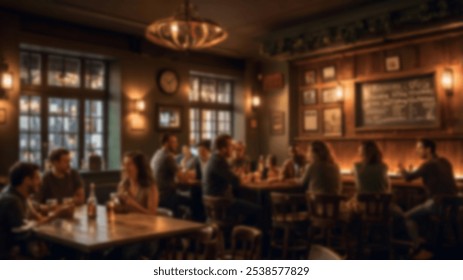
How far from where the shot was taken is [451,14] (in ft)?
17.1

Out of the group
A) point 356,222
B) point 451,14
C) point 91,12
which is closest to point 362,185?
point 356,222

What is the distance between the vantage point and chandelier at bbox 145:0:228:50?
4.43 meters

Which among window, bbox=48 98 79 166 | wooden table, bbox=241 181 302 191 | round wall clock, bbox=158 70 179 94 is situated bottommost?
wooden table, bbox=241 181 302 191

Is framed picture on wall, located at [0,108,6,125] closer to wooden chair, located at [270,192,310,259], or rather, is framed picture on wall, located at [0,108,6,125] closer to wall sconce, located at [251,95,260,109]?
wooden chair, located at [270,192,310,259]

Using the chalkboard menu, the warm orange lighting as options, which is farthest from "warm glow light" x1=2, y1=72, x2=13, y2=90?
the chalkboard menu

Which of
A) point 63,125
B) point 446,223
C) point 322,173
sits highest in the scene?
point 63,125

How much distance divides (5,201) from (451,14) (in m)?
5.05

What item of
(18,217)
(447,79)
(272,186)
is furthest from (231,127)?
(18,217)

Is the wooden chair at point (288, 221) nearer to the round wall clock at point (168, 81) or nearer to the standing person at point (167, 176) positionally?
the standing person at point (167, 176)

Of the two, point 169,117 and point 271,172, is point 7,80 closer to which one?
point 169,117

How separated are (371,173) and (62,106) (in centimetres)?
480

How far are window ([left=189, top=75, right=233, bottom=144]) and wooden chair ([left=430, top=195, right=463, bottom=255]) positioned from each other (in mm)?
4890

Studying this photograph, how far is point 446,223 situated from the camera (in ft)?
15.2

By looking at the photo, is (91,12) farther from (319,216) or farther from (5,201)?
(319,216)
